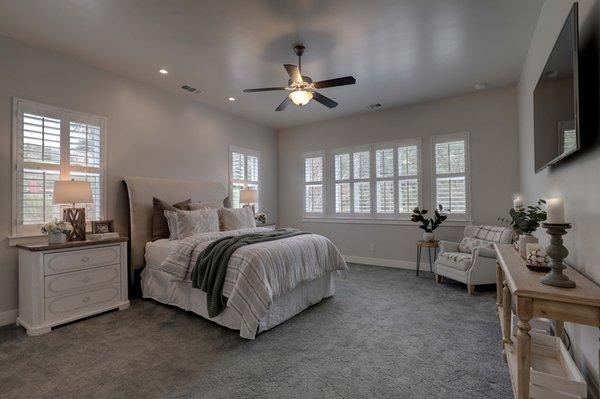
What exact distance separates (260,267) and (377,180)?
3.67m

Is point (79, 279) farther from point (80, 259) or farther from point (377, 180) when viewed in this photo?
point (377, 180)

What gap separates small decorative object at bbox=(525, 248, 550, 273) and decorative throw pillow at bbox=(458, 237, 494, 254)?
2.39m

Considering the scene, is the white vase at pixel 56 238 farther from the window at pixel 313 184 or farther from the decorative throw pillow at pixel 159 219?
the window at pixel 313 184

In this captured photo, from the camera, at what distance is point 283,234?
3764 millimetres

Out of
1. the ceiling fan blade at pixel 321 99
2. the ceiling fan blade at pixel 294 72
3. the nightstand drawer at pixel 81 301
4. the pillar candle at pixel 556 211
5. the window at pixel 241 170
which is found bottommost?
the nightstand drawer at pixel 81 301

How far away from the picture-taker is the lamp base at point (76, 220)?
11.1 ft

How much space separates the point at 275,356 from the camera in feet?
8.08

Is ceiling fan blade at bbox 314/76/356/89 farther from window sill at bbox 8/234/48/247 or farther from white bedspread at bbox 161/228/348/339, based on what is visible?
window sill at bbox 8/234/48/247

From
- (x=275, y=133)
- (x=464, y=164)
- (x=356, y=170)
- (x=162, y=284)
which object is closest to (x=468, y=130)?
(x=464, y=164)

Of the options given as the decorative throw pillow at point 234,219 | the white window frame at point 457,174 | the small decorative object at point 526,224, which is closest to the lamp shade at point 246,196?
the decorative throw pillow at point 234,219

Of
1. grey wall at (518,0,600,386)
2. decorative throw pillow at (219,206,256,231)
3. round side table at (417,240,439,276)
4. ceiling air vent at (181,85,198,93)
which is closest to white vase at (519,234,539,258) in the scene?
grey wall at (518,0,600,386)

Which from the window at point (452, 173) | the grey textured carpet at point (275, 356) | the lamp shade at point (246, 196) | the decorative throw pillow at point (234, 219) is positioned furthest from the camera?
the lamp shade at point (246, 196)

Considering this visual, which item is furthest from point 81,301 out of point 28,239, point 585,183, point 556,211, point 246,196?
point 585,183

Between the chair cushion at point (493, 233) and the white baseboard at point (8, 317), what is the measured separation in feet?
19.2
